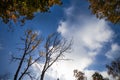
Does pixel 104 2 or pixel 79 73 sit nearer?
pixel 104 2

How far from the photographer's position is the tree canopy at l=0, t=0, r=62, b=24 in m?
12.3

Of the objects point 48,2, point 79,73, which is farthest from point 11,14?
point 79,73

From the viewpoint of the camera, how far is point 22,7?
1277cm

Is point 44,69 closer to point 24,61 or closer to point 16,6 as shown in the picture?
point 24,61

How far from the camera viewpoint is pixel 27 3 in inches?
491

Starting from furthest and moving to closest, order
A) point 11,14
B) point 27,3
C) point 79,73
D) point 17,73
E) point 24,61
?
1. point 79,73
2. point 24,61
3. point 17,73
4. point 11,14
5. point 27,3

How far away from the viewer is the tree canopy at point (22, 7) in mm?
12258

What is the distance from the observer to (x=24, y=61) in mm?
26781

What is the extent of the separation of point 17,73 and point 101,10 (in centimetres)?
1430

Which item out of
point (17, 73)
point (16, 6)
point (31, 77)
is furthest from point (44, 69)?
point (16, 6)

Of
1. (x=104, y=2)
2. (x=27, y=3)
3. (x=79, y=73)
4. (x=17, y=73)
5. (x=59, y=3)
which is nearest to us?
(x=27, y=3)

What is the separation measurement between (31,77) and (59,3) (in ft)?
49.1

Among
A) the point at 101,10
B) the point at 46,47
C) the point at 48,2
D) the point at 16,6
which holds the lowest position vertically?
the point at 16,6

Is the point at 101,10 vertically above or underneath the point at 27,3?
above
